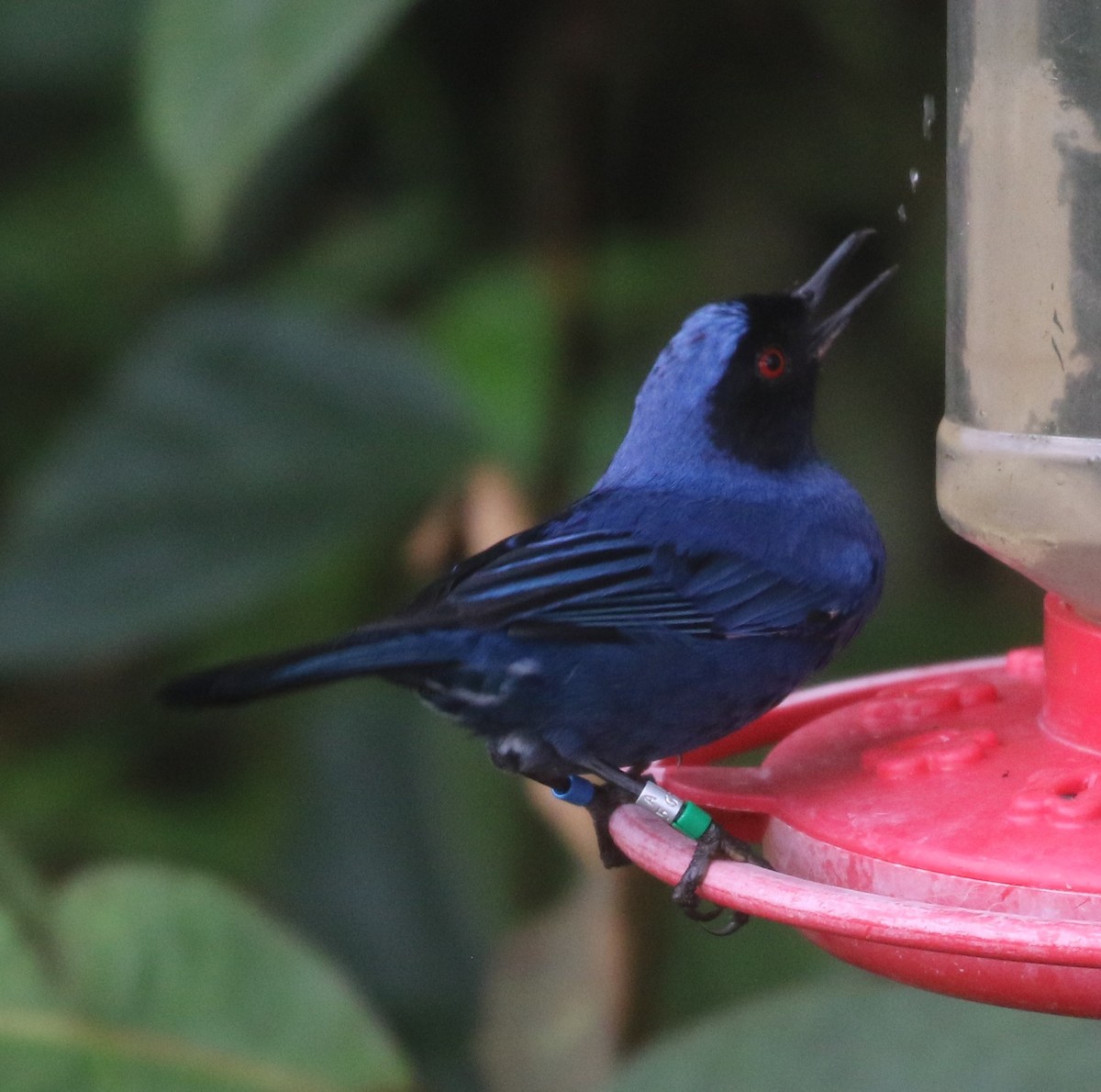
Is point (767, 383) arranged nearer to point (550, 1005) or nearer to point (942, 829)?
point (942, 829)

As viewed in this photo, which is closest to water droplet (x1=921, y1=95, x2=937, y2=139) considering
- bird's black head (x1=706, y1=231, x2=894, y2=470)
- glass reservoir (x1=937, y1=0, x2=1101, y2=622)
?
glass reservoir (x1=937, y1=0, x2=1101, y2=622)

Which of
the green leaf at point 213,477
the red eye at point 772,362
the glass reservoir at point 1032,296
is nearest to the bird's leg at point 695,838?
the glass reservoir at point 1032,296

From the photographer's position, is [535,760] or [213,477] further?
[213,477]

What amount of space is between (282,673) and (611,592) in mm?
532

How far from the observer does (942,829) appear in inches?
76.1

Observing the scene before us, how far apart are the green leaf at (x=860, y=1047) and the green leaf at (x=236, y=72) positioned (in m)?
1.66

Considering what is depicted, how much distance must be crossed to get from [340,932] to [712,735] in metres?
2.34

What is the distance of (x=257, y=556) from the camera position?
4027 mm

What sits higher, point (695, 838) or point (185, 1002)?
point (695, 838)

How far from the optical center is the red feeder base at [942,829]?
168 centimetres

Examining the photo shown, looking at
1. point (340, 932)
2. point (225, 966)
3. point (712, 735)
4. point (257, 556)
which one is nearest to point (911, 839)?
point (712, 735)

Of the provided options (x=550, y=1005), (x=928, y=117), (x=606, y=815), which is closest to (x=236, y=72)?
(x=928, y=117)

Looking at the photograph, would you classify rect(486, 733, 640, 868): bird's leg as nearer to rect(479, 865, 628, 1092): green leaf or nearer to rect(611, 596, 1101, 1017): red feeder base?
rect(611, 596, 1101, 1017): red feeder base

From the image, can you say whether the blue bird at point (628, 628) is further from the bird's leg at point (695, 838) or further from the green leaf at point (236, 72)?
the green leaf at point (236, 72)
